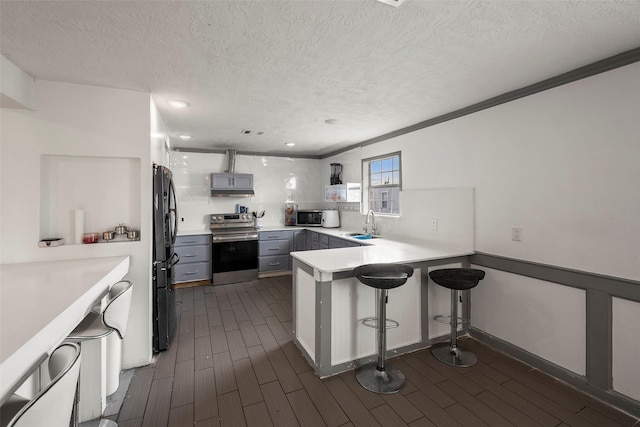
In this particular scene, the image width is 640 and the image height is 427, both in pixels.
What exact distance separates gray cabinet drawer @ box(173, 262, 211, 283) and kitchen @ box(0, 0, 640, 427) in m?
2.03

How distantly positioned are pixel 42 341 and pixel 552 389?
2.96m

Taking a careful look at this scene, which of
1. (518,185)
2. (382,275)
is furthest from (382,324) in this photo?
(518,185)

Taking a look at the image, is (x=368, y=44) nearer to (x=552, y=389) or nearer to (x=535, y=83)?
(x=535, y=83)

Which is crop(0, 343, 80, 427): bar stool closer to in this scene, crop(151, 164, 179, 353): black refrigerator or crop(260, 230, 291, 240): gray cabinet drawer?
crop(151, 164, 179, 353): black refrigerator

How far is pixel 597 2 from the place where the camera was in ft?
4.32

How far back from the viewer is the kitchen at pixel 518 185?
5.92 feet

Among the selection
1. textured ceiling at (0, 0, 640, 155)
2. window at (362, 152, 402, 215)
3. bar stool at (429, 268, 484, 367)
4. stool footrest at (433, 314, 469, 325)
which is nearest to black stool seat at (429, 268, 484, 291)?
bar stool at (429, 268, 484, 367)

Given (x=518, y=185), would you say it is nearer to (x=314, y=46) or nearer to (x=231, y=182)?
(x=314, y=46)

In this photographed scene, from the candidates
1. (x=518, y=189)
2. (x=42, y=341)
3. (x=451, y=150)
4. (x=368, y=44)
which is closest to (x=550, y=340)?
(x=518, y=189)

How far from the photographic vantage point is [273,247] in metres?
4.86

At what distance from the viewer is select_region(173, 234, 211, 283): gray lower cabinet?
4254 millimetres

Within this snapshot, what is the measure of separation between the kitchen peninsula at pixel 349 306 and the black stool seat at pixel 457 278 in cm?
15

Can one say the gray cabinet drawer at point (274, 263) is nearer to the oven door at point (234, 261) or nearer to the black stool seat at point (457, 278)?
the oven door at point (234, 261)

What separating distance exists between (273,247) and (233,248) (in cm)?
68
